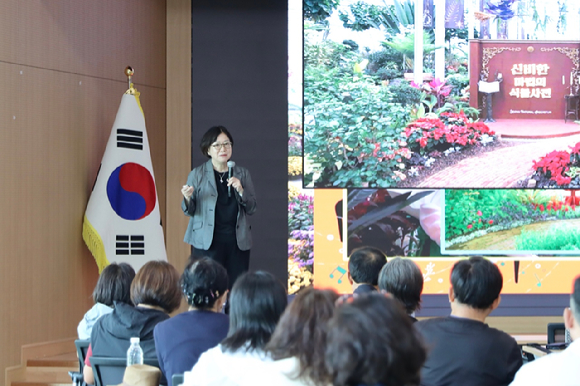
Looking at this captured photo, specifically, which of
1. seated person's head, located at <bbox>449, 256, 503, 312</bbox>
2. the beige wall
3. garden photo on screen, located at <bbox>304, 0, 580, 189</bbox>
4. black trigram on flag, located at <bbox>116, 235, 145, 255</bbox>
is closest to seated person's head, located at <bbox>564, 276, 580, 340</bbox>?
seated person's head, located at <bbox>449, 256, 503, 312</bbox>

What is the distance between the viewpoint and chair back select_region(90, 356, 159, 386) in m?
2.37

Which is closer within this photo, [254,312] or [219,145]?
[254,312]

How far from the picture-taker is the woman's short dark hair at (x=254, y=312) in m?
1.90

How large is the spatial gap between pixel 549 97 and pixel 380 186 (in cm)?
184

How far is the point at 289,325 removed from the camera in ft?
5.44

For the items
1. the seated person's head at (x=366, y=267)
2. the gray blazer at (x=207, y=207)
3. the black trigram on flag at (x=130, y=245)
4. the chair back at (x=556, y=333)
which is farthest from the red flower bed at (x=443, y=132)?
the seated person's head at (x=366, y=267)

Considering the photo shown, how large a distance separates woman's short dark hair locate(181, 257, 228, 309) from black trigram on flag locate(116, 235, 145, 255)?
2.64 m

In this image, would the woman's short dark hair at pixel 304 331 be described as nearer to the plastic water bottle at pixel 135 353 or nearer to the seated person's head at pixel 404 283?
the plastic water bottle at pixel 135 353

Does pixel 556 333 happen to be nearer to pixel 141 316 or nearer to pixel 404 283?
pixel 404 283

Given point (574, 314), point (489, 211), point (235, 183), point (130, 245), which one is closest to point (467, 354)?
point (574, 314)

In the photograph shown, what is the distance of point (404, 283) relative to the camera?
2.81 metres

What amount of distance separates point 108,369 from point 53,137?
2.92 meters

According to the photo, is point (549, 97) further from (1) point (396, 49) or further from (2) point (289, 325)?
(2) point (289, 325)

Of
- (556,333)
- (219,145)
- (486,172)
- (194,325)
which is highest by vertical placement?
(219,145)
